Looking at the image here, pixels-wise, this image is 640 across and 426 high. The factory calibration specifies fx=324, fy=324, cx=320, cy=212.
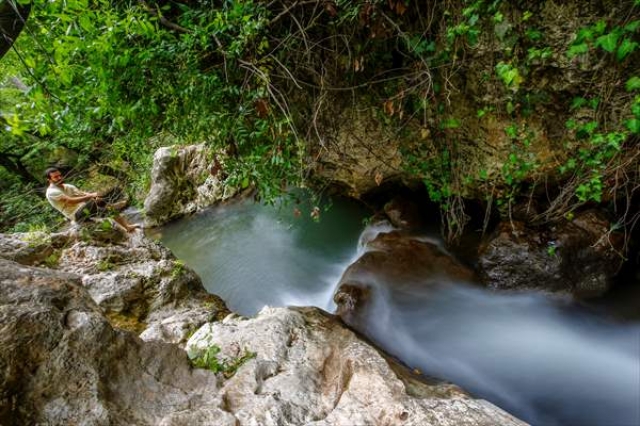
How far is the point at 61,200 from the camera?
16.3ft

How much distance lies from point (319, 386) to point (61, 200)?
507cm

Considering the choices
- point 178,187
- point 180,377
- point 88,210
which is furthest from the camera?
point 178,187

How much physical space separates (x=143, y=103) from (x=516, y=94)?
3831 millimetres

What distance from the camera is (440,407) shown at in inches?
70.9

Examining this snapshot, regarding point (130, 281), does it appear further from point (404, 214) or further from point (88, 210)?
point (404, 214)

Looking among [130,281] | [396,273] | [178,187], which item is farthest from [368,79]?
[178,187]

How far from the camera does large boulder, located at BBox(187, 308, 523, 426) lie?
1743 mm

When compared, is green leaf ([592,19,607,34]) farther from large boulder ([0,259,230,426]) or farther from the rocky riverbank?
large boulder ([0,259,230,426])

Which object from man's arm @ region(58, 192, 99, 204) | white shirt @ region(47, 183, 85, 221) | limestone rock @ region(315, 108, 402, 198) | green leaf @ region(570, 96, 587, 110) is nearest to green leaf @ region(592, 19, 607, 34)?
green leaf @ region(570, 96, 587, 110)

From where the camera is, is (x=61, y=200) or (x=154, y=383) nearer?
(x=154, y=383)

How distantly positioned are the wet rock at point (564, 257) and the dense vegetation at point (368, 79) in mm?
273

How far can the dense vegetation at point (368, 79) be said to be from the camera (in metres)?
2.76

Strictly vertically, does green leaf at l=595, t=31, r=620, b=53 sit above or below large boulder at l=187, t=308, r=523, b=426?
above

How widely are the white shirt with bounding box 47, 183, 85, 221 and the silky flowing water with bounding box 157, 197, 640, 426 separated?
2.72m
